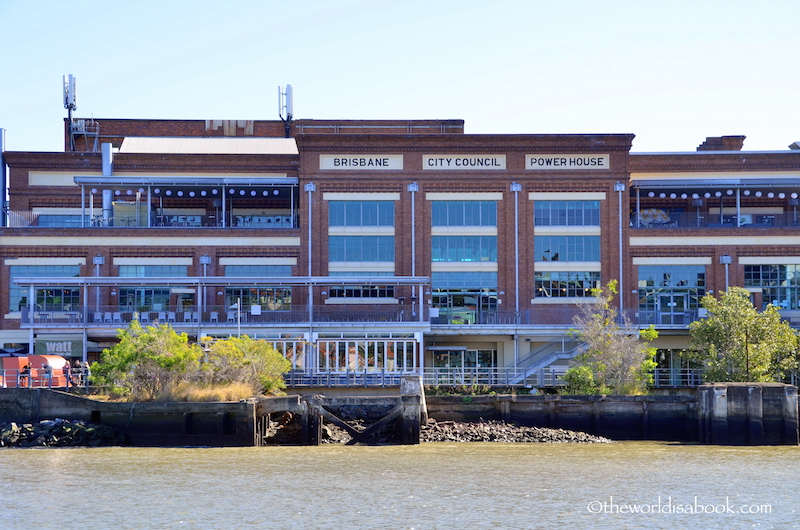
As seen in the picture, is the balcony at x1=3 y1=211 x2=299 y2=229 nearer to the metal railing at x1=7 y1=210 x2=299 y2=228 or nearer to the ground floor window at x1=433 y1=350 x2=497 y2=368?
the metal railing at x1=7 y1=210 x2=299 y2=228

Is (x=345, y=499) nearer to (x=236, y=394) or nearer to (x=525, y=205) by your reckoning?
(x=236, y=394)

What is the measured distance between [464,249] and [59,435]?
29.0 meters

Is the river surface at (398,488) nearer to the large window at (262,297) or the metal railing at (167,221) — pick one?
the large window at (262,297)

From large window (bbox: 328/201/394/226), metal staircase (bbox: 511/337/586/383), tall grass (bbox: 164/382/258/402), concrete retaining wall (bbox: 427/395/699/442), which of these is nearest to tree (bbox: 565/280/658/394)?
concrete retaining wall (bbox: 427/395/699/442)

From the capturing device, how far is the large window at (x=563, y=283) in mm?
64312

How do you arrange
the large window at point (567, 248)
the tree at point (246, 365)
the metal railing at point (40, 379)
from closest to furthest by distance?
the tree at point (246, 365)
the metal railing at point (40, 379)
the large window at point (567, 248)

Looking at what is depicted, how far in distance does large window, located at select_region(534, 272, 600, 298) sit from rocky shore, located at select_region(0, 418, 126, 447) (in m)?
29.4

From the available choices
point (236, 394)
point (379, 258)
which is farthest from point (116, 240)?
point (236, 394)

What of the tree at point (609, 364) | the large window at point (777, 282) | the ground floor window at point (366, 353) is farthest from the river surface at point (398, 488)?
the large window at point (777, 282)

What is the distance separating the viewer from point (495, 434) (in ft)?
155

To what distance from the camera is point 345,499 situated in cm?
3162

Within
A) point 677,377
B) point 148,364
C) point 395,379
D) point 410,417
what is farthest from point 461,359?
point 148,364

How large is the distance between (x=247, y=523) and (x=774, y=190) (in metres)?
50.3

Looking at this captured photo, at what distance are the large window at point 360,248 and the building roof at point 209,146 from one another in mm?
12056
